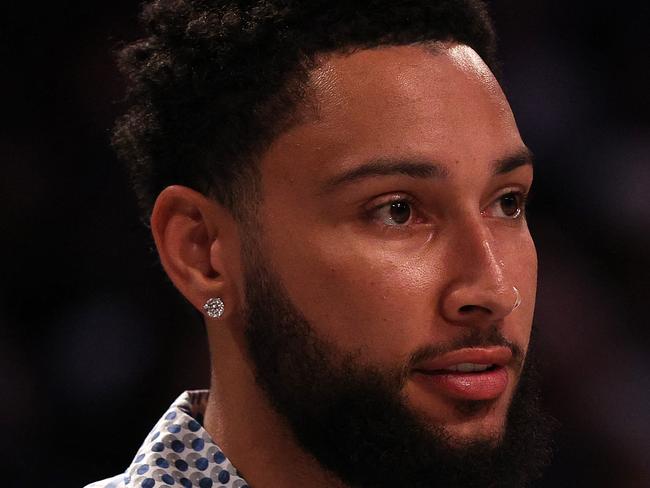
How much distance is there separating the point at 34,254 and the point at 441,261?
1.39 m

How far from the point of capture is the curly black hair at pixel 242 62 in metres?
1.91

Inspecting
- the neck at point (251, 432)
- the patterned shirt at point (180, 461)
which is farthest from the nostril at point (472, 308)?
the patterned shirt at point (180, 461)

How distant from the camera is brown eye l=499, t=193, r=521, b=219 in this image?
6.43ft

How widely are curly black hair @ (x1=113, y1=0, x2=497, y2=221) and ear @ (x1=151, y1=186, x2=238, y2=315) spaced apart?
3 cm

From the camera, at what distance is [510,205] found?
198cm

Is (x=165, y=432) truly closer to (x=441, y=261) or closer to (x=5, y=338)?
(x=441, y=261)

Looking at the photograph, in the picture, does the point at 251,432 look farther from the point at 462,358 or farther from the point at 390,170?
the point at 390,170

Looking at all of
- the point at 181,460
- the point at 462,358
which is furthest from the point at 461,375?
the point at 181,460

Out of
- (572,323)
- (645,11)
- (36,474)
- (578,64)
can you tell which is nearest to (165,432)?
(36,474)

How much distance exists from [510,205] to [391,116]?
0.28 m

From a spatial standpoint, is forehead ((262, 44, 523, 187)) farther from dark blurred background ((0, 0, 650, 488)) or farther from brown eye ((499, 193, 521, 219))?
dark blurred background ((0, 0, 650, 488))

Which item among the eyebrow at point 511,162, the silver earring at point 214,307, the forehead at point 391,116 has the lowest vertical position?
the silver earring at point 214,307

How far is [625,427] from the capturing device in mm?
2959

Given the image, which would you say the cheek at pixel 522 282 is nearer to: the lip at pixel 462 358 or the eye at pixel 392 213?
the lip at pixel 462 358
